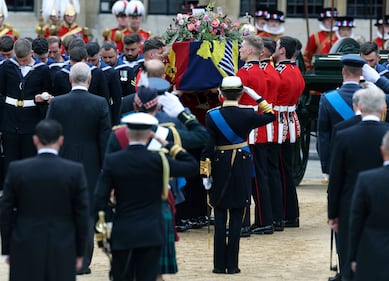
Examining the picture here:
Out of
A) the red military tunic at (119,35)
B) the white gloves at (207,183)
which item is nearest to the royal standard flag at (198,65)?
the white gloves at (207,183)

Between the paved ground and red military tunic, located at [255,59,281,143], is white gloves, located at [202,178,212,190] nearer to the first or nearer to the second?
the paved ground

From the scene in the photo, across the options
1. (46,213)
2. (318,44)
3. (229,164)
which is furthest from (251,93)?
(318,44)

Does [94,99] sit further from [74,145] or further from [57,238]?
[57,238]

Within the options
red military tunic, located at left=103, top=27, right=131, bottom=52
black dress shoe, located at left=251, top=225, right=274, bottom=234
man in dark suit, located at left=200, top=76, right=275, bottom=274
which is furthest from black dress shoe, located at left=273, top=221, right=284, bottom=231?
red military tunic, located at left=103, top=27, right=131, bottom=52

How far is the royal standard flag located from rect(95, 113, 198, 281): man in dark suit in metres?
4.19

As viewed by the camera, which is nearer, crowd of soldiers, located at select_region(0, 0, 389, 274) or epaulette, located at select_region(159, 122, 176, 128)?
epaulette, located at select_region(159, 122, 176, 128)

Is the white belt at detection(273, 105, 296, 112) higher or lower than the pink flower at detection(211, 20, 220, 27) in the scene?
lower

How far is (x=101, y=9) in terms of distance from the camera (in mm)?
30500

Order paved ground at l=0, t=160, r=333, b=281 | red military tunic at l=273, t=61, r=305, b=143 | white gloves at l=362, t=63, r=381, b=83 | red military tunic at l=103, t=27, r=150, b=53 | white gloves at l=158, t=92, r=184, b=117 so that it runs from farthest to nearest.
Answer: red military tunic at l=103, t=27, r=150, b=53 < red military tunic at l=273, t=61, r=305, b=143 < white gloves at l=362, t=63, r=381, b=83 < paved ground at l=0, t=160, r=333, b=281 < white gloves at l=158, t=92, r=184, b=117

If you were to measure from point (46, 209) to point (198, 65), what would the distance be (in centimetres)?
483

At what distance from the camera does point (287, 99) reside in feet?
46.2

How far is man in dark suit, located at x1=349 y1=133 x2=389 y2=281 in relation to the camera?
28.1ft

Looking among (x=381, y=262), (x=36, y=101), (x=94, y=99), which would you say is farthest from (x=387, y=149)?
(x=36, y=101)

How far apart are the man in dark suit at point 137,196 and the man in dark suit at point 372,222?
1.23 metres
